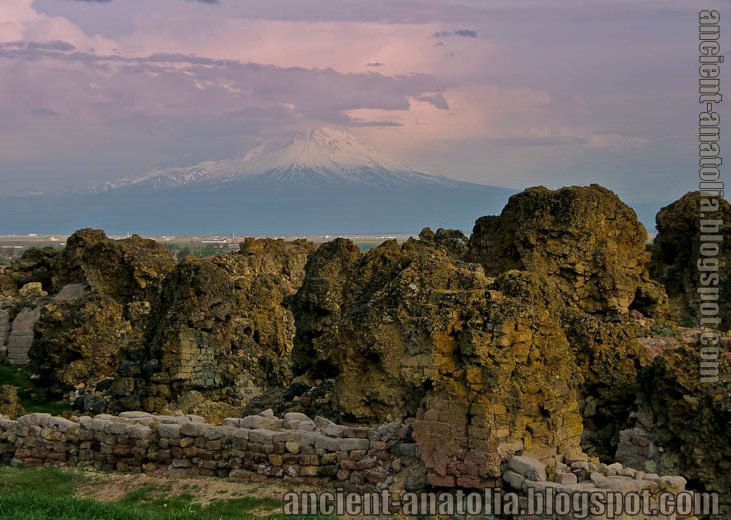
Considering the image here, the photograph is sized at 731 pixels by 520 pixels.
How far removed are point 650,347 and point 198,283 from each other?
12851 millimetres

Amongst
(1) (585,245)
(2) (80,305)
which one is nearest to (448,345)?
(1) (585,245)

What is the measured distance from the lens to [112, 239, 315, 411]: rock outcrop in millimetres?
23719

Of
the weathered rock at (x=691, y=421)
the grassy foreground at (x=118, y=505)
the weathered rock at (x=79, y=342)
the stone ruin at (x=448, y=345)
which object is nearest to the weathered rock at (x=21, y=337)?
the stone ruin at (x=448, y=345)

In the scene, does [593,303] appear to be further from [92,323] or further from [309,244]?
[309,244]

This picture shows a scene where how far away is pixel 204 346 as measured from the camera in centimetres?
2419

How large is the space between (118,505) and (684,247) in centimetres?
2422

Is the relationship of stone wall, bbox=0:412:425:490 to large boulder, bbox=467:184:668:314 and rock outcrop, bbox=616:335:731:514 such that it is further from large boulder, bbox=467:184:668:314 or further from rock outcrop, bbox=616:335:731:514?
large boulder, bbox=467:184:668:314

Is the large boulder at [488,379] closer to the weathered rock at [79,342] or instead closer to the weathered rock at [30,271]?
the weathered rock at [79,342]

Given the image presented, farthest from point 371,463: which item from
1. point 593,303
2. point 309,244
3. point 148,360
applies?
point 309,244

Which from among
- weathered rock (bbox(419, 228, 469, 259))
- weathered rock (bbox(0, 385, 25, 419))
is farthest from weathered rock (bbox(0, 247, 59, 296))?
weathered rock (bbox(0, 385, 25, 419))

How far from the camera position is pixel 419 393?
12.6 m

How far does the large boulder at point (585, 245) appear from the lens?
22172mm

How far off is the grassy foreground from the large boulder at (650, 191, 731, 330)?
19745 millimetres

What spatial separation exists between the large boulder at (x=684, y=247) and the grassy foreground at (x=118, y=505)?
19745 millimetres
